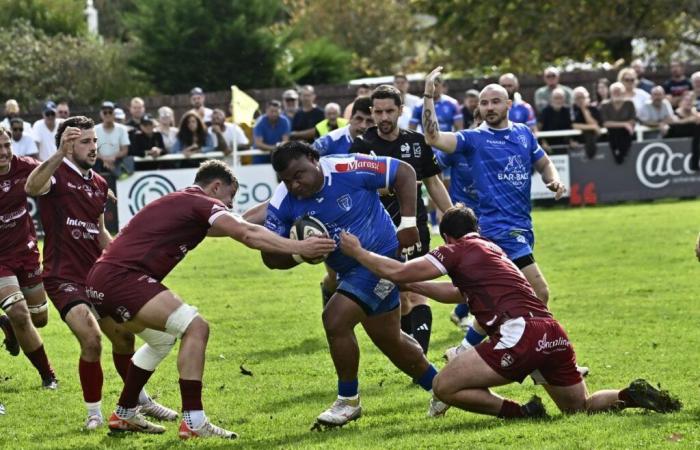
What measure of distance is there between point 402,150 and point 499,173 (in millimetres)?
846

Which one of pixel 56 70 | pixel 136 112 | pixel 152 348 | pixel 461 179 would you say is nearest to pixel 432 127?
pixel 461 179

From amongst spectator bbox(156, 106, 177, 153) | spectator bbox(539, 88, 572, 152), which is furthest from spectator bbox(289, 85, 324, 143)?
spectator bbox(539, 88, 572, 152)

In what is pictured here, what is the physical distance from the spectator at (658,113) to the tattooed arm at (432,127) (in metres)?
15.1

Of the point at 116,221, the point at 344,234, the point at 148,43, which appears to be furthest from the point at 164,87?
the point at 344,234

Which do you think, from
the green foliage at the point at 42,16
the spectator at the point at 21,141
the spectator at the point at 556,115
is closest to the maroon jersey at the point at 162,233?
the spectator at the point at 21,141

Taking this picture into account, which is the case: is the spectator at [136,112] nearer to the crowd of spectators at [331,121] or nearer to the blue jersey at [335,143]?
the crowd of spectators at [331,121]

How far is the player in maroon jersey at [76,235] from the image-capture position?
973 centimetres

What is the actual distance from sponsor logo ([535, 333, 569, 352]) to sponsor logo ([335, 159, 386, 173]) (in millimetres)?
1640

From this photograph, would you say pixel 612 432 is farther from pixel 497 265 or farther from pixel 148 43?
pixel 148 43

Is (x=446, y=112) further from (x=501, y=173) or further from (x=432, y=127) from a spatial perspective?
(x=432, y=127)

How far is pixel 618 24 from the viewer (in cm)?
4022

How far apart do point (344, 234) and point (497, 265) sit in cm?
100

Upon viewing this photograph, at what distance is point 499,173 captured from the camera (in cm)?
1134

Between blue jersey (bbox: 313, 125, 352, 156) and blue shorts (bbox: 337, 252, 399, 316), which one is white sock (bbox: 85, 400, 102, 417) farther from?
blue jersey (bbox: 313, 125, 352, 156)
